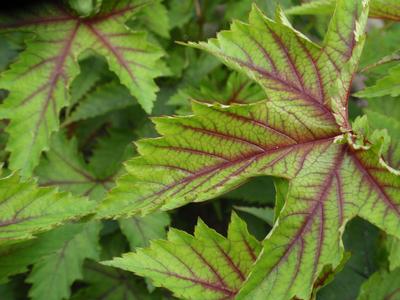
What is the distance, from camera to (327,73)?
0.86 meters

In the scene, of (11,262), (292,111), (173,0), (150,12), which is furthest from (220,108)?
(173,0)

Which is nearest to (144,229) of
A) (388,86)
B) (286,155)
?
(286,155)

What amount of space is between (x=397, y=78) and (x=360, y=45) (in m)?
0.15

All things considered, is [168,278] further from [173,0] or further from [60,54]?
[173,0]

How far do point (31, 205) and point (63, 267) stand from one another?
33 centimetres

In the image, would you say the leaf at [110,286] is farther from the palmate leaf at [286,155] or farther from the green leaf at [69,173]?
the palmate leaf at [286,155]

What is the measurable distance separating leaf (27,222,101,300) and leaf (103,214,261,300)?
11.3 inches

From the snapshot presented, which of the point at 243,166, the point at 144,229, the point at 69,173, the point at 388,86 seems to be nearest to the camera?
the point at 243,166

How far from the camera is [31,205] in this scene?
0.84m

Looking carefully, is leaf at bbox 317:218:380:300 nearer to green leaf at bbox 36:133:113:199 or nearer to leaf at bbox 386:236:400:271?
leaf at bbox 386:236:400:271

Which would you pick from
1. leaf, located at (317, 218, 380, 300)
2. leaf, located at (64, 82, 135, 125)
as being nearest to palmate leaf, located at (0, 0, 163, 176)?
leaf, located at (64, 82, 135, 125)

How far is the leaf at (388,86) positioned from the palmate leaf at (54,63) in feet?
1.25

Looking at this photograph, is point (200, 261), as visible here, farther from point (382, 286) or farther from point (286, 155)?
point (382, 286)

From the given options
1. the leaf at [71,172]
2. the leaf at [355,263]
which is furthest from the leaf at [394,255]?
the leaf at [71,172]
